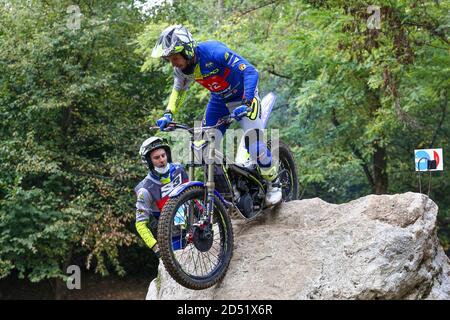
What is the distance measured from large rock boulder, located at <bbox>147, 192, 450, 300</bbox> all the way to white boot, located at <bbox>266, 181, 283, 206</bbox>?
265 millimetres

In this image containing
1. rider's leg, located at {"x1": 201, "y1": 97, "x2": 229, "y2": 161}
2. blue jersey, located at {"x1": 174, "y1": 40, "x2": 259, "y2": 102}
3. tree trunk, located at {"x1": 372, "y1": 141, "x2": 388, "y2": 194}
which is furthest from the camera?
tree trunk, located at {"x1": 372, "y1": 141, "x2": 388, "y2": 194}

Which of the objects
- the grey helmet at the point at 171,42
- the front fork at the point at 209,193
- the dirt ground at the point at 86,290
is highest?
the grey helmet at the point at 171,42

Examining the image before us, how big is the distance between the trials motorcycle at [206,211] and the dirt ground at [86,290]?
418 inches

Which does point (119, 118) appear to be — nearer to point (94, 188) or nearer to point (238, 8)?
point (94, 188)

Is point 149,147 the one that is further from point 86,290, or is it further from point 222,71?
point 86,290

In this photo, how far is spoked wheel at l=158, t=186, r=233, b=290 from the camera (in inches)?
193

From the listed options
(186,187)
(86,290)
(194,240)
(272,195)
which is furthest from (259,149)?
(86,290)

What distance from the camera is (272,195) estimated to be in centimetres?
634

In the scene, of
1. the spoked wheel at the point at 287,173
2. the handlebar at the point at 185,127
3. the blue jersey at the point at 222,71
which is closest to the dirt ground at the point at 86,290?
the spoked wheel at the point at 287,173

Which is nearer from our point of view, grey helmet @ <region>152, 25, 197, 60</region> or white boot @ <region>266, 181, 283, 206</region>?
grey helmet @ <region>152, 25, 197, 60</region>

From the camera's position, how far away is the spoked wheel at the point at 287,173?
7.05m

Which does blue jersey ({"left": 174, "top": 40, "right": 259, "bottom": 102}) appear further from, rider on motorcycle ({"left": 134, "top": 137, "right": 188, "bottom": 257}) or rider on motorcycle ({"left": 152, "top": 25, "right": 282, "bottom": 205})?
rider on motorcycle ({"left": 134, "top": 137, "right": 188, "bottom": 257})

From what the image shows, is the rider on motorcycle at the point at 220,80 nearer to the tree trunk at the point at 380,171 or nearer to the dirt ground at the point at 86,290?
the tree trunk at the point at 380,171

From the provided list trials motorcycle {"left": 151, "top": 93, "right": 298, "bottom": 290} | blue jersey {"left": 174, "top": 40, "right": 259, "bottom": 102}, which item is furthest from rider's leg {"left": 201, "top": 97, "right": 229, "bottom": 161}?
trials motorcycle {"left": 151, "top": 93, "right": 298, "bottom": 290}
